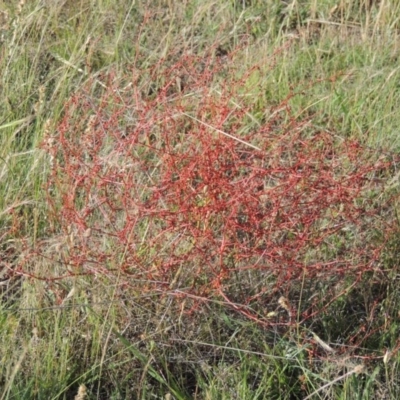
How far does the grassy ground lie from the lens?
239cm

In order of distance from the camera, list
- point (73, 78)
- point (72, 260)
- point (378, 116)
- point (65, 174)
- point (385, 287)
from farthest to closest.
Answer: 1. point (73, 78)
2. point (378, 116)
3. point (65, 174)
4. point (385, 287)
5. point (72, 260)

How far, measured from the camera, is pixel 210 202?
270cm

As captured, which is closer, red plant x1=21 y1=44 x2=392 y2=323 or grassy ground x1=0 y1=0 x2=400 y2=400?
grassy ground x1=0 y1=0 x2=400 y2=400

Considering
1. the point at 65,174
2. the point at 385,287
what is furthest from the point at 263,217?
the point at 65,174

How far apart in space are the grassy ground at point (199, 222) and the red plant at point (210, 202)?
0.02 m

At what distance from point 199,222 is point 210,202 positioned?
0.20 ft

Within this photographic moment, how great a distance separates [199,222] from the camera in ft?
8.79

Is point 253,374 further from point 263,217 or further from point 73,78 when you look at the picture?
point 73,78

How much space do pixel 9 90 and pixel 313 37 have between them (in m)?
1.20

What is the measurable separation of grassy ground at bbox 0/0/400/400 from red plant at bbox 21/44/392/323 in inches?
0.9

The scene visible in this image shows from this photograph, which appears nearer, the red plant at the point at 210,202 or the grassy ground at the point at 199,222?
the grassy ground at the point at 199,222

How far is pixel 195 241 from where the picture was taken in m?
2.61

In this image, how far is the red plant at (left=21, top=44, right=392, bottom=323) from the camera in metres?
2.61

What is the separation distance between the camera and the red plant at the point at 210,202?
2605 mm
